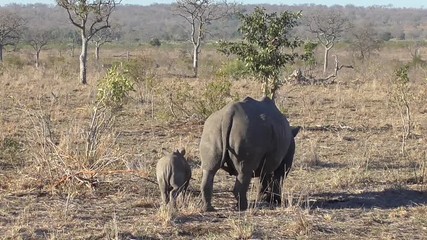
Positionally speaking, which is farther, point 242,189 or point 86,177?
point 86,177

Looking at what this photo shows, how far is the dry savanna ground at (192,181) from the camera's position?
812 cm

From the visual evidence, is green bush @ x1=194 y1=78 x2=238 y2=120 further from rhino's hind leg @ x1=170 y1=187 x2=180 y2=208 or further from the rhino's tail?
rhino's hind leg @ x1=170 y1=187 x2=180 y2=208

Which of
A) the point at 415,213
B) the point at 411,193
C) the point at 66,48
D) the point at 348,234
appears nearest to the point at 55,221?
the point at 348,234

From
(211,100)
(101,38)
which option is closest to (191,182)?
(211,100)

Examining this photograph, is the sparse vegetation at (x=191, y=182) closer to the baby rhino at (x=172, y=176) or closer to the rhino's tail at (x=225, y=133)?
the baby rhino at (x=172, y=176)

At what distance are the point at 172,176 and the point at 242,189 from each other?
872mm

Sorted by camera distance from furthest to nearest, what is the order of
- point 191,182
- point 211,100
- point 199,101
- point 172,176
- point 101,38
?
point 101,38, point 199,101, point 211,100, point 191,182, point 172,176

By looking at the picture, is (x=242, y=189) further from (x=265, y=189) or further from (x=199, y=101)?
(x=199, y=101)

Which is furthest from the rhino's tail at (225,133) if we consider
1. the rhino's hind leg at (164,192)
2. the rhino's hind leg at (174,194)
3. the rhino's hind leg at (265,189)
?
the rhino's hind leg at (265,189)

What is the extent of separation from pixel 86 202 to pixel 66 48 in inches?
2402

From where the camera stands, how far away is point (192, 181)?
1101 cm

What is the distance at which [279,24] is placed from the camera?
15.4m

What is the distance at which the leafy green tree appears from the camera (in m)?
15.4

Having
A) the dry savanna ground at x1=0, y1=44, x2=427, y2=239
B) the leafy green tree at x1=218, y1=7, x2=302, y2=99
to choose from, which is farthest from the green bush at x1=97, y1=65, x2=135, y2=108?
the leafy green tree at x1=218, y1=7, x2=302, y2=99
